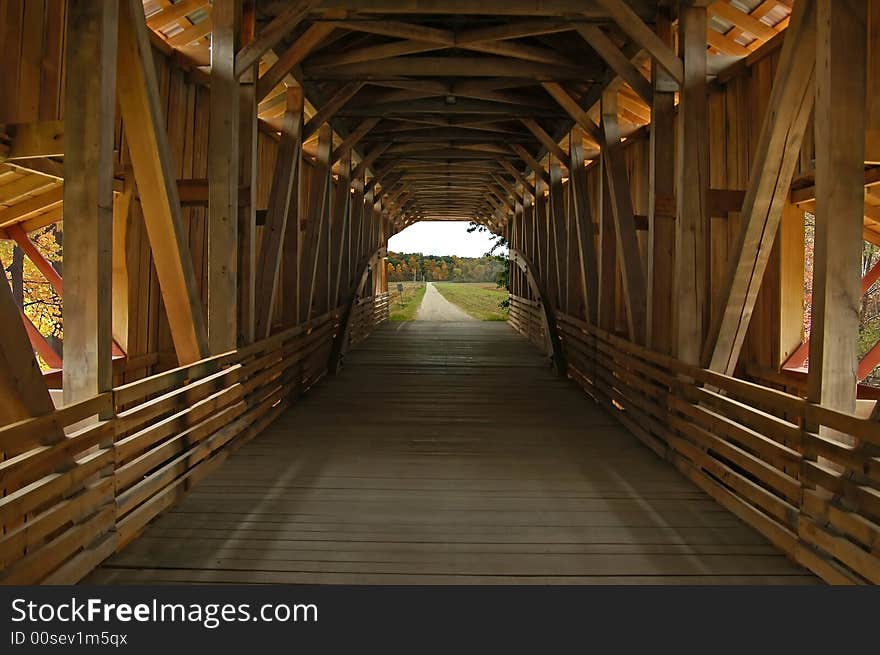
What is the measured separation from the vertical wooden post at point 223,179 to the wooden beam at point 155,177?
582 mm

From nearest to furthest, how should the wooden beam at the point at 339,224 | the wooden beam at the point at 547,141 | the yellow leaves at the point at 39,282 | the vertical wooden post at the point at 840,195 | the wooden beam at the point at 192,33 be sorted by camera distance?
1. the vertical wooden post at the point at 840,195
2. the wooden beam at the point at 192,33
3. the wooden beam at the point at 547,141
4. the wooden beam at the point at 339,224
5. the yellow leaves at the point at 39,282

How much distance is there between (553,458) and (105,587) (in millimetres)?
2764

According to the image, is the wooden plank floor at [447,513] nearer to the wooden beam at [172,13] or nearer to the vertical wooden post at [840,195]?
the vertical wooden post at [840,195]

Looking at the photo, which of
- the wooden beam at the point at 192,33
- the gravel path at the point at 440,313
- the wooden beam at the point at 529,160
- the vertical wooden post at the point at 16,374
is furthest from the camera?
the gravel path at the point at 440,313

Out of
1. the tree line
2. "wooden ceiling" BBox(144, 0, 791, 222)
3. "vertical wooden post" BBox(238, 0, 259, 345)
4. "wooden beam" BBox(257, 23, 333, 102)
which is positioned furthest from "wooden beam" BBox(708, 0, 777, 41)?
the tree line

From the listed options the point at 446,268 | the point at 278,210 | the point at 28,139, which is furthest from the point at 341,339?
the point at 446,268

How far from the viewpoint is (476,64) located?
646cm

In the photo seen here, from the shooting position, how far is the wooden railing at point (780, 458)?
235 centimetres

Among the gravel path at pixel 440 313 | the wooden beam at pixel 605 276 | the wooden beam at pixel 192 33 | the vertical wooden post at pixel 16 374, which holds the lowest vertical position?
the gravel path at pixel 440 313

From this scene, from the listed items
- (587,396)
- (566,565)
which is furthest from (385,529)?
(587,396)

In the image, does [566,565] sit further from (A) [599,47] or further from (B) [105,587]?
(A) [599,47]

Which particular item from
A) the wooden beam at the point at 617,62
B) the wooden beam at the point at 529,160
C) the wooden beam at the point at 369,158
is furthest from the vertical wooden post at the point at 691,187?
the wooden beam at the point at 369,158

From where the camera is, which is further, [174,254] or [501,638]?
[174,254]

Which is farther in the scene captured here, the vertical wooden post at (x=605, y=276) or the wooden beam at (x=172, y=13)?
the vertical wooden post at (x=605, y=276)
